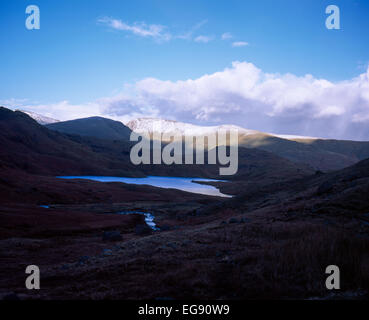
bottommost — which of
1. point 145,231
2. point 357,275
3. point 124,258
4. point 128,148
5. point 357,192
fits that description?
point 145,231

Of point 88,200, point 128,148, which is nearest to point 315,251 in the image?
point 88,200

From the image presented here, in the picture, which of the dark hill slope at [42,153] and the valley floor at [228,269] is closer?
the valley floor at [228,269]

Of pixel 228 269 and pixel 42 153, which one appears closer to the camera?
pixel 228 269

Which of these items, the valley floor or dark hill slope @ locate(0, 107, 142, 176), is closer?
the valley floor

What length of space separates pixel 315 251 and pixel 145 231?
17.9m

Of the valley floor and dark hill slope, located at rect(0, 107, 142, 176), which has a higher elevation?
dark hill slope, located at rect(0, 107, 142, 176)

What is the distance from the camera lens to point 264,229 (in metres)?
13.3

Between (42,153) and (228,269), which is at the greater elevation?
(42,153)

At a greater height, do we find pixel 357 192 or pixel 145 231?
pixel 357 192

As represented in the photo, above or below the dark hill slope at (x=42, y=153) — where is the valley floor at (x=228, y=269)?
below

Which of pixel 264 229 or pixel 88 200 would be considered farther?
pixel 88 200
